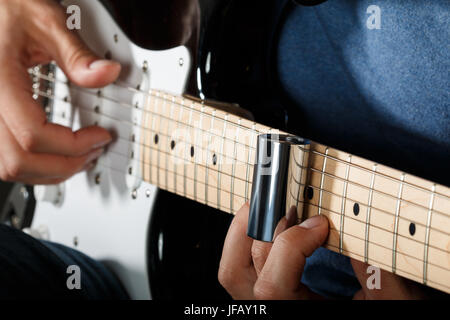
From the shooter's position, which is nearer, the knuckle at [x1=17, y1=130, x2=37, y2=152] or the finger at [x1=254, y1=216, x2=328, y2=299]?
the finger at [x1=254, y1=216, x2=328, y2=299]

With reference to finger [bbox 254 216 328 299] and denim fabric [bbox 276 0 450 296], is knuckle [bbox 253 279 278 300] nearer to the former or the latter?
finger [bbox 254 216 328 299]

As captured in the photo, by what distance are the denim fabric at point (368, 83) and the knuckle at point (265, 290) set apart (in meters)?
0.15

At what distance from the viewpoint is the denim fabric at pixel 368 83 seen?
535mm

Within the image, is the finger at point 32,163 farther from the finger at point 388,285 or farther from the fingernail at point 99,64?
the finger at point 388,285

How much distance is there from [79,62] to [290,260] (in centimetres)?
36

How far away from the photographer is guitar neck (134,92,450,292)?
40 cm

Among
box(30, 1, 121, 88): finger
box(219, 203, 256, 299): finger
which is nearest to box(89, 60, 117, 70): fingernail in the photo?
box(30, 1, 121, 88): finger

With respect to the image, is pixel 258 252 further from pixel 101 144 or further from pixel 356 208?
pixel 101 144

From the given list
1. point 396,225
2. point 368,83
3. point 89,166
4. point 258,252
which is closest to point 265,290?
point 258,252

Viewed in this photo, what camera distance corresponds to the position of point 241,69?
2.05 ft

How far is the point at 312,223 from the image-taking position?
0.46m
